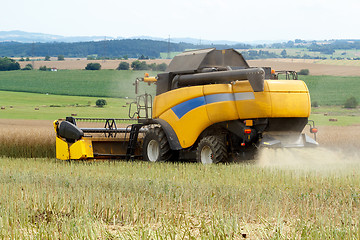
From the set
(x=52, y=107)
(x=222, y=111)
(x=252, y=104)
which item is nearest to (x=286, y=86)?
(x=252, y=104)

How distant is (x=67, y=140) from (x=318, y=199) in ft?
29.4

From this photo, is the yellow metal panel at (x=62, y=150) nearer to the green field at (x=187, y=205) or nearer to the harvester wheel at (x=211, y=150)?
the green field at (x=187, y=205)

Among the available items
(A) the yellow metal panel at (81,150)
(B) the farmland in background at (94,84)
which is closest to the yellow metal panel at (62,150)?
(A) the yellow metal panel at (81,150)

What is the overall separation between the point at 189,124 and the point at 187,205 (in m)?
6.02

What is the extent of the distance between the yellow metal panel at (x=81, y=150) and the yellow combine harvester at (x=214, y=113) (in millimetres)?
26

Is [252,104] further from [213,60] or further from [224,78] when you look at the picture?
[213,60]

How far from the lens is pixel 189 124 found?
13.0 meters

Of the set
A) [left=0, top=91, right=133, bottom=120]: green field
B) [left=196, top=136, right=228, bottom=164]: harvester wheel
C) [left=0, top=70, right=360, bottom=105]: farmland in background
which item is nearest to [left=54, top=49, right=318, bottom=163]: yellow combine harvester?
[left=196, top=136, right=228, bottom=164]: harvester wheel

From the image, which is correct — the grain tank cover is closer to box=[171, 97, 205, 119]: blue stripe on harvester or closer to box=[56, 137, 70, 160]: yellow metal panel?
box=[171, 97, 205, 119]: blue stripe on harvester

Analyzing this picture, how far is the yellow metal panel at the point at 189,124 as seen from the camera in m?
12.6

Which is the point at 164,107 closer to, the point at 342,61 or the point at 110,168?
the point at 110,168

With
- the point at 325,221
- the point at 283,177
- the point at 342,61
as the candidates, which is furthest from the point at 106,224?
the point at 342,61

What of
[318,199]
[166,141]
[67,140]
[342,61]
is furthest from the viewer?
[342,61]

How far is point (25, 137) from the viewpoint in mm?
18469
